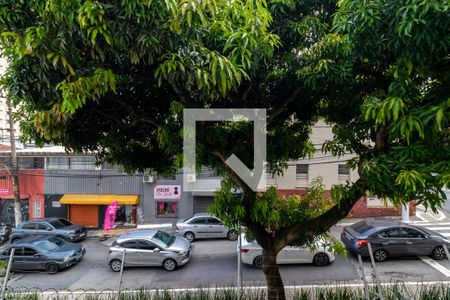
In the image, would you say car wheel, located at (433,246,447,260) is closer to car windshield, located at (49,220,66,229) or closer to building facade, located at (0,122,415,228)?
building facade, located at (0,122,415,228)

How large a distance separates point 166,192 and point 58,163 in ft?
20.3

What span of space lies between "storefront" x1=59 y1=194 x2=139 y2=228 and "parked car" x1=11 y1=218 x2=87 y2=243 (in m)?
2.38

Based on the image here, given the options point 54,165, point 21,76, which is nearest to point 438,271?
point 21,76

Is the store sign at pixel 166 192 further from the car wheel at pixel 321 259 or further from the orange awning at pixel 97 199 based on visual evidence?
the car wheel at pixel 321 259

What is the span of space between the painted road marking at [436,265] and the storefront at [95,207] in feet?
43.5

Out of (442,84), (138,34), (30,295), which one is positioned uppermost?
(138,34)

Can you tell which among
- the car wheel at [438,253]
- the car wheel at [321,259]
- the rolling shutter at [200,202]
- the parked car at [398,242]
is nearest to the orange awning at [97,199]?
the rolling shutter at [200,202]

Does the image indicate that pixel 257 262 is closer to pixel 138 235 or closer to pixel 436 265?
pixel 138 235

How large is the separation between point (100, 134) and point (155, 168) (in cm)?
124

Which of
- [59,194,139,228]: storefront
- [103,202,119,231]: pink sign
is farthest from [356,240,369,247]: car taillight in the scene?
[103,202,119,231]: pink sign

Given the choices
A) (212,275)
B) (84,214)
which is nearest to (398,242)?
(212,275)

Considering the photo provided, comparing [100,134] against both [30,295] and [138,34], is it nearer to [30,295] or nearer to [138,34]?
[138,34]

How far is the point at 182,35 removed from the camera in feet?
12.0

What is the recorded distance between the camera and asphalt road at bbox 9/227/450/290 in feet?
32.6
